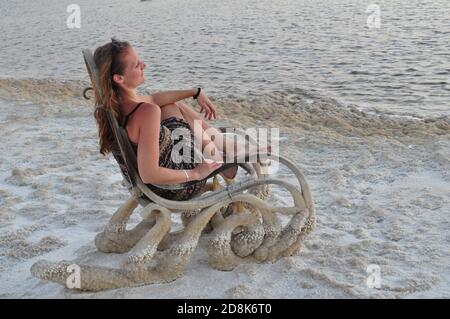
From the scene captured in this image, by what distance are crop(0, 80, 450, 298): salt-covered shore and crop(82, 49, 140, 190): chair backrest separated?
0.68 metres

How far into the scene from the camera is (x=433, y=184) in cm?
545

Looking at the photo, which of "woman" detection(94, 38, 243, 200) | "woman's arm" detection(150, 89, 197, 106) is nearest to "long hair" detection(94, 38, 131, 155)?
"woman" detection(94, 38, 243, 200)

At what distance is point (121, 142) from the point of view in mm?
3611

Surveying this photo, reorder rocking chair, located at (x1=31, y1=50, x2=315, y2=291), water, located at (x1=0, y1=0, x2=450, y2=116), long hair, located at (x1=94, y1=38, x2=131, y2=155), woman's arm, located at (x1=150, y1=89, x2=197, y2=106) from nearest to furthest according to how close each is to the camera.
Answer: long hair, located at (x1=94, y1=38, x2=131, y2=155) < rocking chair, located at (x1=31, y1=50, x2=315, y2=291) < woman's arm, located at (x1=150, y1=89, x2=197, y2=106) < water, located at (x1=0, y1=0, x2=450, y2=116)

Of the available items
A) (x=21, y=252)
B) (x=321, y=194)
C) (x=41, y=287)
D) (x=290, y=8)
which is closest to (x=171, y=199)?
(x=41, y=287)

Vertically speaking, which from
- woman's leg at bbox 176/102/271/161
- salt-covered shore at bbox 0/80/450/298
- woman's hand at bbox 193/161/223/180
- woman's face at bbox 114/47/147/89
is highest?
woman's face at bbox 114/47/147/89

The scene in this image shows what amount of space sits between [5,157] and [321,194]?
3.38 meters

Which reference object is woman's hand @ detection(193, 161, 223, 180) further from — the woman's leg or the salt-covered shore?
the salt-covered shore

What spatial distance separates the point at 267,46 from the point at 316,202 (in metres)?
9.20

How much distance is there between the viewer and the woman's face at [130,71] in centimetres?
354

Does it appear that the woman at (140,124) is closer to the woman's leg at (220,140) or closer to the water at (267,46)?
the woman's leg at (220,140)

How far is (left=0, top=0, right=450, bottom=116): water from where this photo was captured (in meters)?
10.3

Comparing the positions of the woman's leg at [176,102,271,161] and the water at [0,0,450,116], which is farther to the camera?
the water at [0,0,450,116]

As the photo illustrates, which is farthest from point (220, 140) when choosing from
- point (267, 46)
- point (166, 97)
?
point (267, 46)
